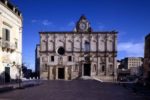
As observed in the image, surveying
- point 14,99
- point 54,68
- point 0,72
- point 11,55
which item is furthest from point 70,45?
point 14,99

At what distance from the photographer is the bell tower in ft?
235

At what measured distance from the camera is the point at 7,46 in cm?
3575

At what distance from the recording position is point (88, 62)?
69.6 meters

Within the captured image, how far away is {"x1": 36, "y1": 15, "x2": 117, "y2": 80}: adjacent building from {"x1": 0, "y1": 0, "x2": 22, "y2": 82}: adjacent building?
87.8 ft

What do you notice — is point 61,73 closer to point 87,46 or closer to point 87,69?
point 87,69

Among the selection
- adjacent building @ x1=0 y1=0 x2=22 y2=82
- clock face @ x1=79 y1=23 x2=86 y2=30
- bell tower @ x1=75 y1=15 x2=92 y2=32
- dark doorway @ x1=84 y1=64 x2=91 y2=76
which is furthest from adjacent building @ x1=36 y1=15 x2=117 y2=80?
adjacent building @ x1=0 y1=0 x2=22 y2=82

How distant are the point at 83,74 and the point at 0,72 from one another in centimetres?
3689

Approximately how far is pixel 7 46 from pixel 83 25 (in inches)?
1492

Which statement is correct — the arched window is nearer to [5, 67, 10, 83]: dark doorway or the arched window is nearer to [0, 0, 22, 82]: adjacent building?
[0, 0, 22, 82]: adjacent building

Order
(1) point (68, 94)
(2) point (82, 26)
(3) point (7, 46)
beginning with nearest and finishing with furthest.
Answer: (1) point (68, 94) < (3) point (7, 46) < (2) point (82, 26)

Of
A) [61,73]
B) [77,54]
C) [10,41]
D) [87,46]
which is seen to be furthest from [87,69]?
[10,41]

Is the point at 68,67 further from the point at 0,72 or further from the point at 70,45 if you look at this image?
the point at 0,72

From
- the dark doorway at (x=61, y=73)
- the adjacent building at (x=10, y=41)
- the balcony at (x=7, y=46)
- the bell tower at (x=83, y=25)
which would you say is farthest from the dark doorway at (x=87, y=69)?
the balcony at (x=7, y=46)

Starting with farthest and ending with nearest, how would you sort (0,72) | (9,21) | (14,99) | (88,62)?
(88,62), (9,21), (0,72), (14,99)
